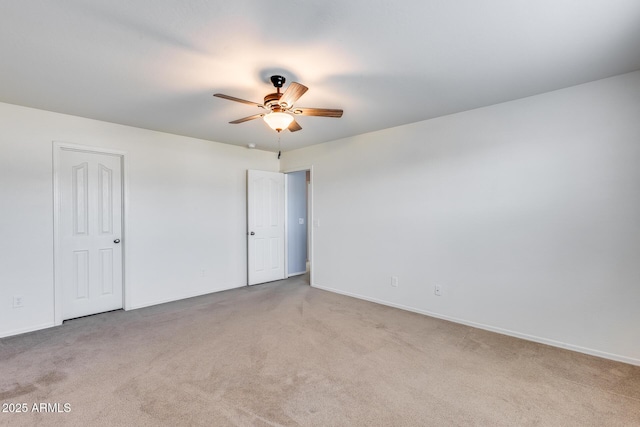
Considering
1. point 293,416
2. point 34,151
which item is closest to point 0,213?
point 34,151

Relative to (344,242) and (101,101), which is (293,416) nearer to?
(344,242)

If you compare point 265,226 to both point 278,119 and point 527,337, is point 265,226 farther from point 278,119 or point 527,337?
point 527,337

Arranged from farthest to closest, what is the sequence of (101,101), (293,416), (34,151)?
1. (34,151)
2. (101,101)
3. (293,416)

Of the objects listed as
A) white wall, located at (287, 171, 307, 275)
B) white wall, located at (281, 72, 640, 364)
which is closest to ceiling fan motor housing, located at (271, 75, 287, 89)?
white wall, located at (281, 72, 640, 364)

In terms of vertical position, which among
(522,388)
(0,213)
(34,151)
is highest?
(34,151)

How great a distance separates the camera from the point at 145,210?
13.1 feet

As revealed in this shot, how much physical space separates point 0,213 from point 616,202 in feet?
19.1

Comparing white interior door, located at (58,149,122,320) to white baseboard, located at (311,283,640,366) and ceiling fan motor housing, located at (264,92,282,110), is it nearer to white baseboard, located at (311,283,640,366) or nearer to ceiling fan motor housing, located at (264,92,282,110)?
ceiling fan motor housing, located at (264,92,282,110)

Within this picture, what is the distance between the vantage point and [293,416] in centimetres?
183

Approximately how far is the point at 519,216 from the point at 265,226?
3758 mm

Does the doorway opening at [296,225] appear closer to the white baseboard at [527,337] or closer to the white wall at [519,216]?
the white wall at [519,216]

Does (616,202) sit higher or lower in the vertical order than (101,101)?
lower

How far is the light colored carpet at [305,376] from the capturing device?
1.85 meters

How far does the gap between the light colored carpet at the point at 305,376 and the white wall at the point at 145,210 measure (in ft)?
1.95
